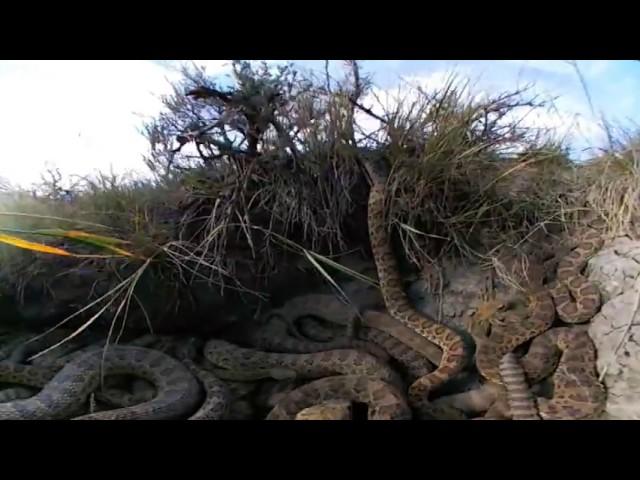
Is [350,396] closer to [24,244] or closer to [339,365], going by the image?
[339,365]

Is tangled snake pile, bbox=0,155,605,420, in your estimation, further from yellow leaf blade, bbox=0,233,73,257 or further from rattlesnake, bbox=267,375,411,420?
yellow leaf blade, bbox=0,233,73,257

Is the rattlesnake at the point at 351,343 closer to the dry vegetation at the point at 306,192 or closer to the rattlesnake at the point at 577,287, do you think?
the dry vegetation at the point at 306,192

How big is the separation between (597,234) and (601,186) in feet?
1.03

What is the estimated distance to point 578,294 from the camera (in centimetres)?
324

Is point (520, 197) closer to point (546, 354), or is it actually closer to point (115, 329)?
point (546, 354)

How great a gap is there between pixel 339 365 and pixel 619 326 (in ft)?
5.02

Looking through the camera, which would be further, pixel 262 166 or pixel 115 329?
pixel 262 166

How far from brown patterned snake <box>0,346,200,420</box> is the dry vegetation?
0.33m

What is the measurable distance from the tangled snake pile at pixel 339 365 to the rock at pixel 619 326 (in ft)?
0.19

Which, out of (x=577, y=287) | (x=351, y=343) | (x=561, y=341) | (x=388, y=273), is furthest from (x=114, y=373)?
(x=577, y=287)

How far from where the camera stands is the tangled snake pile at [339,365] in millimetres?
2756

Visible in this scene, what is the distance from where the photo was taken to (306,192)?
11.5ft

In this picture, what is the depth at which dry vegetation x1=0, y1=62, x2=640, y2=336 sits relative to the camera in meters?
3.31
